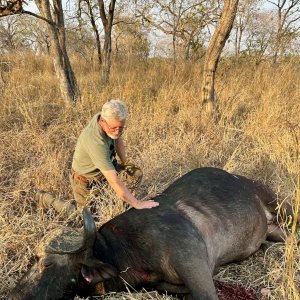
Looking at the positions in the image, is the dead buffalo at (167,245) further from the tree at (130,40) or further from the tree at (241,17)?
the tree at (241,17)

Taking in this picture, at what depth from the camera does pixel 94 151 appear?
3430 mm

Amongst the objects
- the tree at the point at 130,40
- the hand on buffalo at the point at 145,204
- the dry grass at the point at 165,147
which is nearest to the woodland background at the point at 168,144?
the dry grass at the point at 165,147

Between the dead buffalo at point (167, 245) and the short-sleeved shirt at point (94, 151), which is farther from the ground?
the short-sleeved shirt at point (94, 151)

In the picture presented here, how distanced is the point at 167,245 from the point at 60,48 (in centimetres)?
503

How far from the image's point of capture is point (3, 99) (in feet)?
22.5

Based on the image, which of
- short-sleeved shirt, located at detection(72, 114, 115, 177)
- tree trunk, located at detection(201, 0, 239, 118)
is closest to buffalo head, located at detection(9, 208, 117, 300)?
short-sleeved shirt, located at detection(72, 114, 115, 177)

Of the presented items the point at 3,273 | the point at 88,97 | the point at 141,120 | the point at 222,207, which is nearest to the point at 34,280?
the point at 3,273

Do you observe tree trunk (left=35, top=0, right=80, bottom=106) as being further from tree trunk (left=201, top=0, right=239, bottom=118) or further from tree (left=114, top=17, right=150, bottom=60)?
tree (left=114, top=17, right=150, bottom=60)

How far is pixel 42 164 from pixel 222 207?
109 inches

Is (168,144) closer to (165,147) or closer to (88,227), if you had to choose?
(165,147)

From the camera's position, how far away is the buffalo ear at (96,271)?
2381 millimetres

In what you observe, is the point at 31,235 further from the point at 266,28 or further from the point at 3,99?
the point at 266,28

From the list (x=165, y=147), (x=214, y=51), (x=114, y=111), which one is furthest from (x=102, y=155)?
(x=214, y=51)

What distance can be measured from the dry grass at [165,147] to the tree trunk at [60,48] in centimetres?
28
